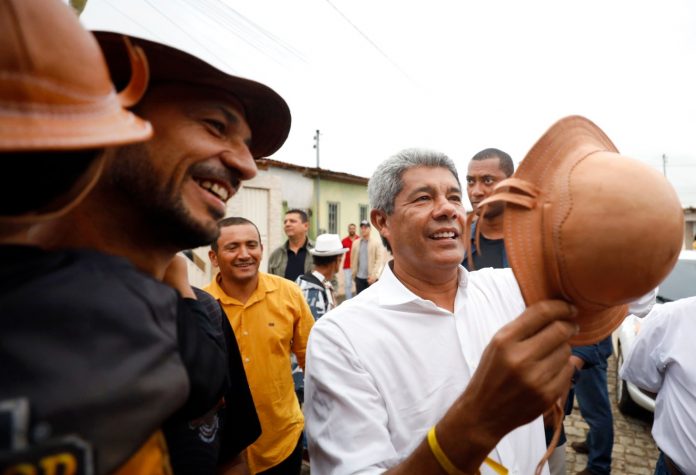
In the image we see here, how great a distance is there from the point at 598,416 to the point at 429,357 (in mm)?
3152

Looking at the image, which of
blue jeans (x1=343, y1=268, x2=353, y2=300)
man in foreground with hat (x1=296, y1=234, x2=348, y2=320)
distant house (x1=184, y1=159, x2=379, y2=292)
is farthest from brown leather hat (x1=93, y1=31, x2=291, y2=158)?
blue jeans (x1=343, y1=268, x2=353, y2=300)

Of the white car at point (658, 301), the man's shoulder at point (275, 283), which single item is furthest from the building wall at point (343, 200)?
the man's shoulder at point (275, 283)

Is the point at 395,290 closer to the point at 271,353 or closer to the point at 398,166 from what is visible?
the point at 398,166

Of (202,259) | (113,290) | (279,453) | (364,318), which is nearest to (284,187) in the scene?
(202,259)

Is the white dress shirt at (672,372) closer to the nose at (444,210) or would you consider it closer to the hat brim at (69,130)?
the nose at (444,210)

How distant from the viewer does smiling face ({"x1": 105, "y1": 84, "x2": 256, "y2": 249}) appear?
1067mm

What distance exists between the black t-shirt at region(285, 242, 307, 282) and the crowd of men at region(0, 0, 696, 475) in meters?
3.56

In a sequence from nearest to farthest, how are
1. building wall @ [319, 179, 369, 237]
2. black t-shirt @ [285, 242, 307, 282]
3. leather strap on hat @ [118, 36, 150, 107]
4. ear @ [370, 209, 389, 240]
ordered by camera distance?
1. leather strap on hat @ [118, 36, 150, 107]
2. ear @ [370, 209, 389, 240]
3. black t-shirt @ [285, 242, 307, 282]
4. building wall @ [319, 179, 369, 237]

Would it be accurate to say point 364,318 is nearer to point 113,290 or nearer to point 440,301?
point 440,301

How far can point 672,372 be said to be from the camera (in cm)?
214

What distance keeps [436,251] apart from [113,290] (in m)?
1.45

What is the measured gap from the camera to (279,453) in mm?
2758

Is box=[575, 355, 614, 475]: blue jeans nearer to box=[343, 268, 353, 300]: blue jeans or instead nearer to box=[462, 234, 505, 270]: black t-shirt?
box=[462, 234, 505, 270]: black t-shirt

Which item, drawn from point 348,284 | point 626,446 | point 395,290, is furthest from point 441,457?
point 348,284
